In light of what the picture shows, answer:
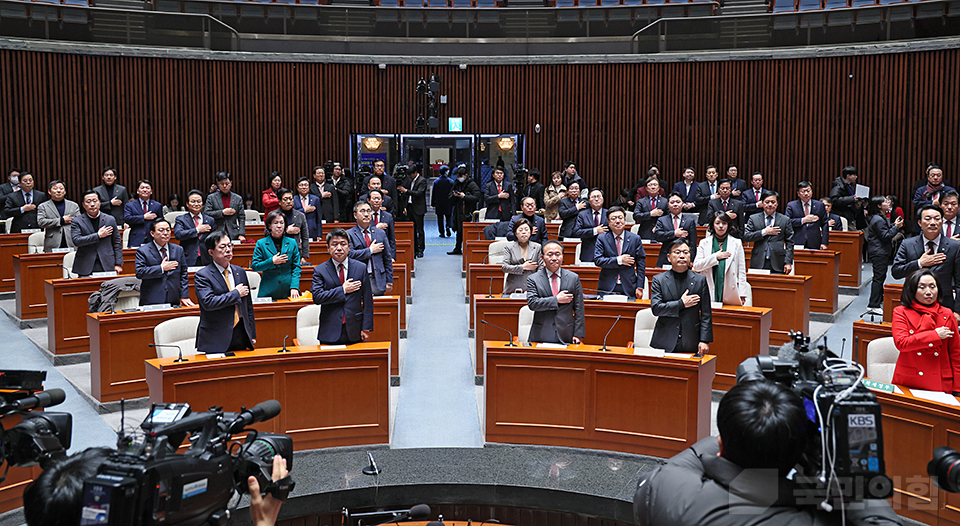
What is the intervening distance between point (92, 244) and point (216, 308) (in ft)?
10.5

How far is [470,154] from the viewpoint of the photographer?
Answer: 15.2 metres

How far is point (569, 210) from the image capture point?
32.0 ft

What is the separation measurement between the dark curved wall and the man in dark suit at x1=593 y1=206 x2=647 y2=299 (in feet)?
26.3

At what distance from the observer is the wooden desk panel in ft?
30.7

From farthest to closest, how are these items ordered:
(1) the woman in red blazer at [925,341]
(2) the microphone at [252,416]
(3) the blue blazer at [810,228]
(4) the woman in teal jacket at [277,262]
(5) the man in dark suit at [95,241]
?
1. (3) the blue blazer at [810,228]
2. (5) the man in dark suit at [95,241]
3. (4) the woman in teal jacket at [277,262]
4. (1) the woman in red blazer at [925,341]
5. (2) the microphone at [252,416]

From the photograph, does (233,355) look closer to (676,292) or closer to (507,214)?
(676,292)

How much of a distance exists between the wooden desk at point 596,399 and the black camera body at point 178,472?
3111 mm

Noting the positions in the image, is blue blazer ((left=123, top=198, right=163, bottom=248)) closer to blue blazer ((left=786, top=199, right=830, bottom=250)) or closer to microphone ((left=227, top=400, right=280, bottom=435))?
microphone ((left=227, top=400, right=280, bottom=435))

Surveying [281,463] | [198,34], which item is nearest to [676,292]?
[281,463]

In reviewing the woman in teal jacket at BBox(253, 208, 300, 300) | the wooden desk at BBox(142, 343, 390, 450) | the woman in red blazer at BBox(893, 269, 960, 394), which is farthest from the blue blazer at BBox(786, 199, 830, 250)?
the wooden desk at BBox(142, 343, 390, 450)

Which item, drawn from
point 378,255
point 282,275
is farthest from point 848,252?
point 282,275

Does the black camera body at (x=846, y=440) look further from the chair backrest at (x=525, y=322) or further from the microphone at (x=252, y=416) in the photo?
the chair backrest at (x=525, y=322)

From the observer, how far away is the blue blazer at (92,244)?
24.6ft

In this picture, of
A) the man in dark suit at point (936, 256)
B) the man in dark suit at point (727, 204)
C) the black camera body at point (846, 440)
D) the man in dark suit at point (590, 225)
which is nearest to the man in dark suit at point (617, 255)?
the man in dark suit at point (590, 225)
